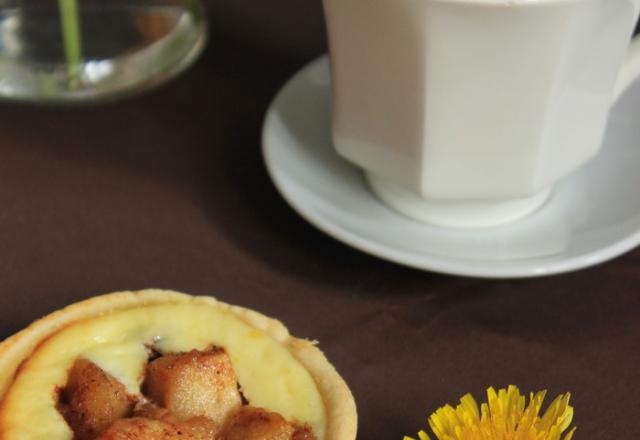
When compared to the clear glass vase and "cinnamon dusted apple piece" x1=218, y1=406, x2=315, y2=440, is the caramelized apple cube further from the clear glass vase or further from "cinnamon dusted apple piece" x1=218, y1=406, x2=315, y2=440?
the clear glass vase

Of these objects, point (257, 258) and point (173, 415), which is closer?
point (173, 415)

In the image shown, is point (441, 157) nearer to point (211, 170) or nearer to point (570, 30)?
point (570, 30)

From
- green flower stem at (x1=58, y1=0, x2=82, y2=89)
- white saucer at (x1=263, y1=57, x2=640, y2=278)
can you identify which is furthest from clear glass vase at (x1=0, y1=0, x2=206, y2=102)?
white saucer at (x1=263, y1=57, x2=640, y2=278)

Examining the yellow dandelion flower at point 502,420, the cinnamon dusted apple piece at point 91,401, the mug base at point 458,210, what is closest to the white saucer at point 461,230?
the mug base at point 458,210

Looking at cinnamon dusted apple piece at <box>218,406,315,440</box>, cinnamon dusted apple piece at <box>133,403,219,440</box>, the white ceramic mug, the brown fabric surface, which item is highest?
the white ceramic mug

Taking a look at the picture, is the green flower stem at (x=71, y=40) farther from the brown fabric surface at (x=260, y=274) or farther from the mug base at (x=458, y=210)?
the mug base at (x=458, y=210)

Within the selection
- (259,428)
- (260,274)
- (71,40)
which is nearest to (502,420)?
(259,428)

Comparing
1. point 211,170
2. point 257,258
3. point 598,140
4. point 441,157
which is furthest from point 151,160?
point 598,140
